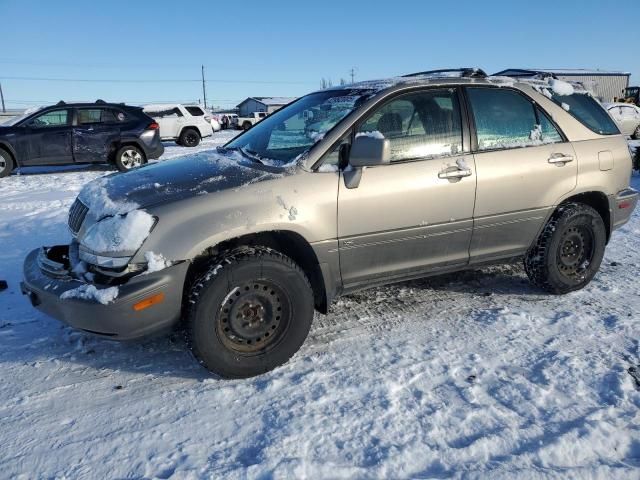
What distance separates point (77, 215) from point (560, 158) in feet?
11.6

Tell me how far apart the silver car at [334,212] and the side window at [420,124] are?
10 millimetres

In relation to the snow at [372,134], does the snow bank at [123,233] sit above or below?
below

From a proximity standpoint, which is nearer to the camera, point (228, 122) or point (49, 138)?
point (49, 138)

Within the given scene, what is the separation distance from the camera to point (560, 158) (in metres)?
3.88

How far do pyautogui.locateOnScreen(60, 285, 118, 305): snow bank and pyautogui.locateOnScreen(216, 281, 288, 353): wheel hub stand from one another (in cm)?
59

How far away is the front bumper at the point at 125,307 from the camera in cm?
270

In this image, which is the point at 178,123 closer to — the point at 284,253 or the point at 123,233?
the point at 284,253

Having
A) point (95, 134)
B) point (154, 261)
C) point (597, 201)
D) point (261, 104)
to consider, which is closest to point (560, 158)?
point (597, 201)

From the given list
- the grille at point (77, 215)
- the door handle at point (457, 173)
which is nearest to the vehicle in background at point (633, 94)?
the door handle at point (457, 173)

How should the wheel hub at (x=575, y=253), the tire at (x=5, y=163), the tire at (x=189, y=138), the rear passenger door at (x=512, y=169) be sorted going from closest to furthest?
1. the rear passenger door at (x=512, y=169)
2. the wheel hub at (x=575, y=253)
3. the tire at (x=5, y=163)
4. the tire at (x=189, y=138)

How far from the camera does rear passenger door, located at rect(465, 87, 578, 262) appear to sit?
3.65 m

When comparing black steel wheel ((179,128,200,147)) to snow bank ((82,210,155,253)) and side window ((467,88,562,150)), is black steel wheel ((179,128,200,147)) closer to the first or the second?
side window ((467,88,562,150))

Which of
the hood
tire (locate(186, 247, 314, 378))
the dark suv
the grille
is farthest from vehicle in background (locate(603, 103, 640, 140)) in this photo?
the grille

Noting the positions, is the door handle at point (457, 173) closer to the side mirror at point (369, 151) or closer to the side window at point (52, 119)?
the side mirror at point (369, 151)
